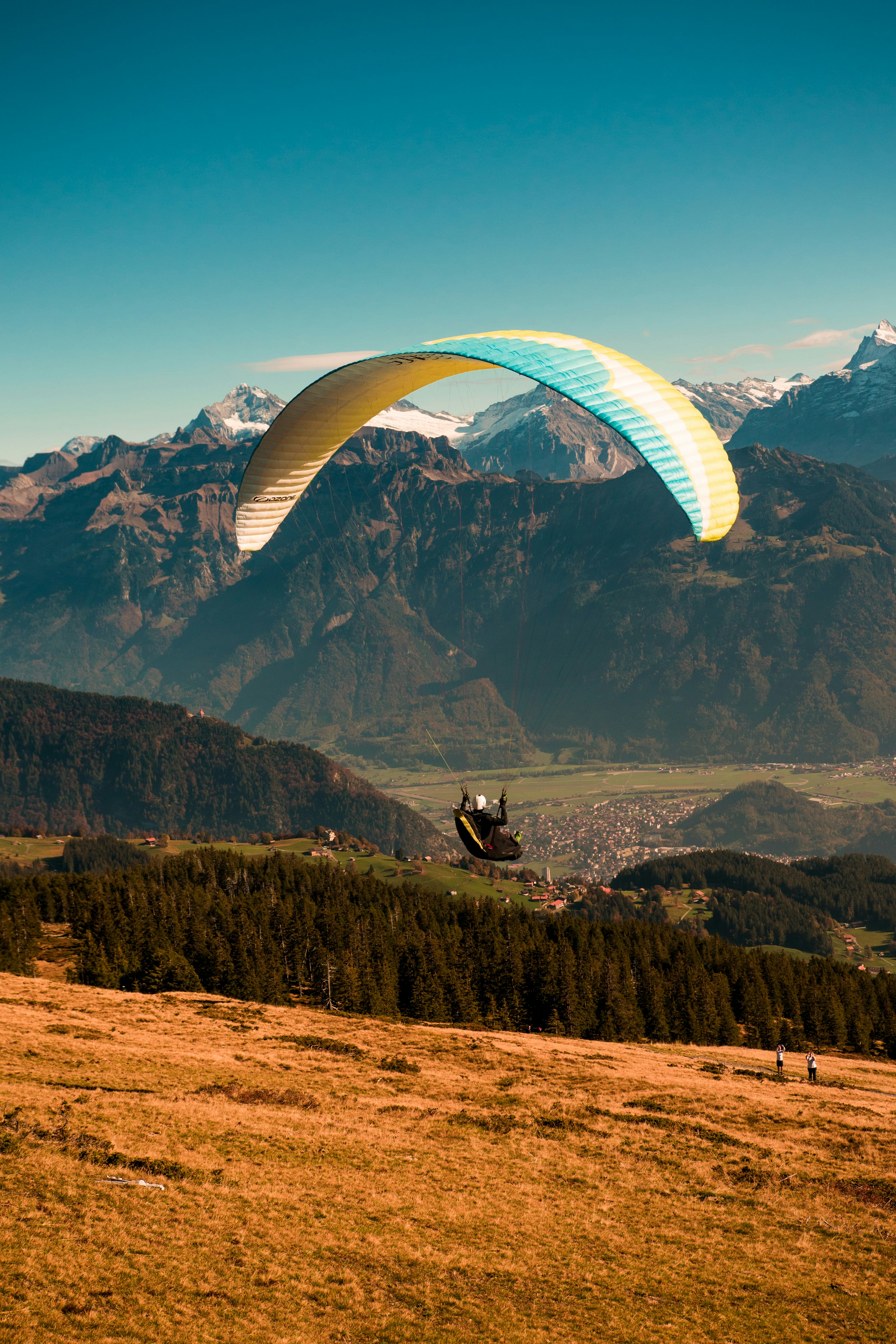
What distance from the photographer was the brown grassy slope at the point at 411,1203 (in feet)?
59.6

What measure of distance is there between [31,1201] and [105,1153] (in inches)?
164

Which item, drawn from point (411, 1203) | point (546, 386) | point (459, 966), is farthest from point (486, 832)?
point (459, 966)

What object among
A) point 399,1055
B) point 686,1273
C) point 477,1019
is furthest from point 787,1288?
point 477,1019

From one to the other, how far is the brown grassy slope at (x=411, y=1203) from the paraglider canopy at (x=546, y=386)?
22511mm

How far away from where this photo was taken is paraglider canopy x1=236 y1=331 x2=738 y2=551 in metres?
32.8

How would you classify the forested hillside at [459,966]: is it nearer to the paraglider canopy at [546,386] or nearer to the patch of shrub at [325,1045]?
the patch of shrub at [325,1045]

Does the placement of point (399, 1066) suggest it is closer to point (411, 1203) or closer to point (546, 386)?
point (411, 1203)

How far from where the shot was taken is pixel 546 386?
32.9m

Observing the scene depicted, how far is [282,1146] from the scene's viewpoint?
2833 cm

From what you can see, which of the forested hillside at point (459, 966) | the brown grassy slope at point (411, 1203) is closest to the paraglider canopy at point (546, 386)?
the brown grassy slope at point (411, 1203)

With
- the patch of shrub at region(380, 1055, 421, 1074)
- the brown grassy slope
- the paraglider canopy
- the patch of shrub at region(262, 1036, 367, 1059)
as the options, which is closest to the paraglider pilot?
the brown grassy slope

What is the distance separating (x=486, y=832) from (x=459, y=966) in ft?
156

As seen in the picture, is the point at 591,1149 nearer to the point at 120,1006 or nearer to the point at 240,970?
the point at 120,1006

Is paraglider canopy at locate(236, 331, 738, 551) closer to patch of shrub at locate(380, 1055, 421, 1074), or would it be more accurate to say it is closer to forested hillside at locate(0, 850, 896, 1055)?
patch of shrub at locate(380, 1055, 421, 1074)
